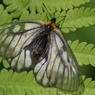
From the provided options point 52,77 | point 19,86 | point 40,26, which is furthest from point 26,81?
point 40,26

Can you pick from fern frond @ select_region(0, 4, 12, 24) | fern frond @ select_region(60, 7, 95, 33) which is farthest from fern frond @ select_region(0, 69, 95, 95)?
fern frond @ select_region(60, 7, 95, 33)

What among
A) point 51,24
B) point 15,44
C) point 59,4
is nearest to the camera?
point 15,44

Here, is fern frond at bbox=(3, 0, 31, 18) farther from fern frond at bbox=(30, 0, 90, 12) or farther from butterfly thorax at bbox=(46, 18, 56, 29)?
butterfly thorax at bbox=(46, 18, 56, 29)

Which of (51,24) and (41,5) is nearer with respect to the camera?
(51,24)

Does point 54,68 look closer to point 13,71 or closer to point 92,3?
point 13,71

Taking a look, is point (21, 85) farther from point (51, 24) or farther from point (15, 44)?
point (51, 24)

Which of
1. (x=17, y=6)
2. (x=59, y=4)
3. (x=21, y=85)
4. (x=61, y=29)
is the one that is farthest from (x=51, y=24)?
(x=21, y=85)

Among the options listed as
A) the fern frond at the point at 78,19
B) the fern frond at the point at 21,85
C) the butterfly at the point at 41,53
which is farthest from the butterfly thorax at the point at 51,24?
the fern frond at the point at 21,85

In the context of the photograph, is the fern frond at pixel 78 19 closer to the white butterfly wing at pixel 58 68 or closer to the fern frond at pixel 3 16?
the white butterfly wing at pixel 58 68
